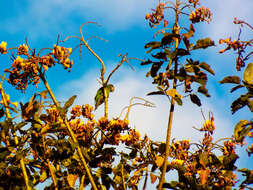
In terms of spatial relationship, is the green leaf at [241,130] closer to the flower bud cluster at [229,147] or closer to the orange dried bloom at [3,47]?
the flower bud cluster at [229,147]

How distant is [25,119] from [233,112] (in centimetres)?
164

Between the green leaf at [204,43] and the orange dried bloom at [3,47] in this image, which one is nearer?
the green leaf at [204,43]

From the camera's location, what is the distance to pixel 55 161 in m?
2.88

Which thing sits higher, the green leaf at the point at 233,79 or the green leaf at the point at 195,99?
the green leaf at the point at 233,79

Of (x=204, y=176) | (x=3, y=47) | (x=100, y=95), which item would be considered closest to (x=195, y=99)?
(x=204, y=176)

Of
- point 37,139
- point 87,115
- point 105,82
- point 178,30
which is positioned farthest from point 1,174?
point 178,30

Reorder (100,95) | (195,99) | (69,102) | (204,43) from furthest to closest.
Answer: (100,95), (69,102), (195,99), (204,43)

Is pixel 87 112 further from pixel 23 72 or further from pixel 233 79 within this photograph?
pixel 233 79

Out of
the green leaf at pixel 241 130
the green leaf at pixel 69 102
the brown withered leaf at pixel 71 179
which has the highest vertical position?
the green leaf at pixel 69 102

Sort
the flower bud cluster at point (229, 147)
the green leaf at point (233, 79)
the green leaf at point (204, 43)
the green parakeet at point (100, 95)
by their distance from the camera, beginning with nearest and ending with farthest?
the green leaf at point (204, 43)
the green leaf at point (233, 79)
the flower bud cluster at point (229, 147)
the green parakeet at point (100, 95)

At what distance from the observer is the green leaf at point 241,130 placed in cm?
239

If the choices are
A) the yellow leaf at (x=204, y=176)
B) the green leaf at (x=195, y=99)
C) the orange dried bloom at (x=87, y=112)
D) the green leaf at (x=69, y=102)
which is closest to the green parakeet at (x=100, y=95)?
the orange dried bloom at (x=87, y=112)

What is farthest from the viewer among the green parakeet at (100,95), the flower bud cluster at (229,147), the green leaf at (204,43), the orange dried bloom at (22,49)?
the green parakeet at (100,95)

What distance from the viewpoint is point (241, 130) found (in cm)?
246
